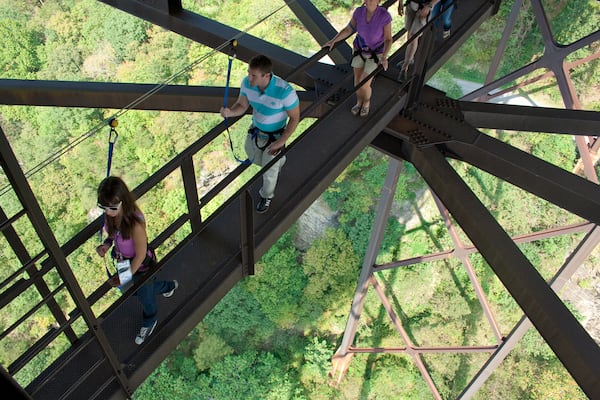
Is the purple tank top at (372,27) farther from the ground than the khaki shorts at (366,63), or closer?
farther from the ground

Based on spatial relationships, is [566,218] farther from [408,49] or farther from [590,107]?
[408,49]

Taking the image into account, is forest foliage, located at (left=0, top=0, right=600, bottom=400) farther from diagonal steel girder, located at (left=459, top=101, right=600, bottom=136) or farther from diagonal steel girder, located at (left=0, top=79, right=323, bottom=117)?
diagonal steel girder, located at (left=0, top=79, right=323, bottom=117)

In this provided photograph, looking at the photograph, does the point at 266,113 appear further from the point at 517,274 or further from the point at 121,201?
the point at 517,274

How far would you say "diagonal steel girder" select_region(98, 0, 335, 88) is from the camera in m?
4.85

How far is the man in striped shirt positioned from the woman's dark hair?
37.2 inches

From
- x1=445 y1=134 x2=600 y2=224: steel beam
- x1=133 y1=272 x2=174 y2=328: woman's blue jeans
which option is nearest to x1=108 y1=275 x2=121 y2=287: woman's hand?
x1=133 y1=272 x2=174 y2=328: woman's blue jeans

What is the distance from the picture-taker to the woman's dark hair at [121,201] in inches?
102

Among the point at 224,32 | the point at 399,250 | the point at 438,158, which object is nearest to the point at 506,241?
the point at 438,158

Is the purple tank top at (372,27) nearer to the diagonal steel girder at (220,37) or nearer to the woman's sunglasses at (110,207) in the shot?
the diagonal steel girder at (220,37)

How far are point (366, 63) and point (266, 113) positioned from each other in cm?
124

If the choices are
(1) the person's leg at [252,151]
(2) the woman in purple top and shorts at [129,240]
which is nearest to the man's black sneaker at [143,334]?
(2) the woman in purple top and shorts at [129,240]

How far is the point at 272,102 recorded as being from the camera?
3.26m

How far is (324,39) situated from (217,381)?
1754 cm

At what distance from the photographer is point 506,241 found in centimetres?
373
